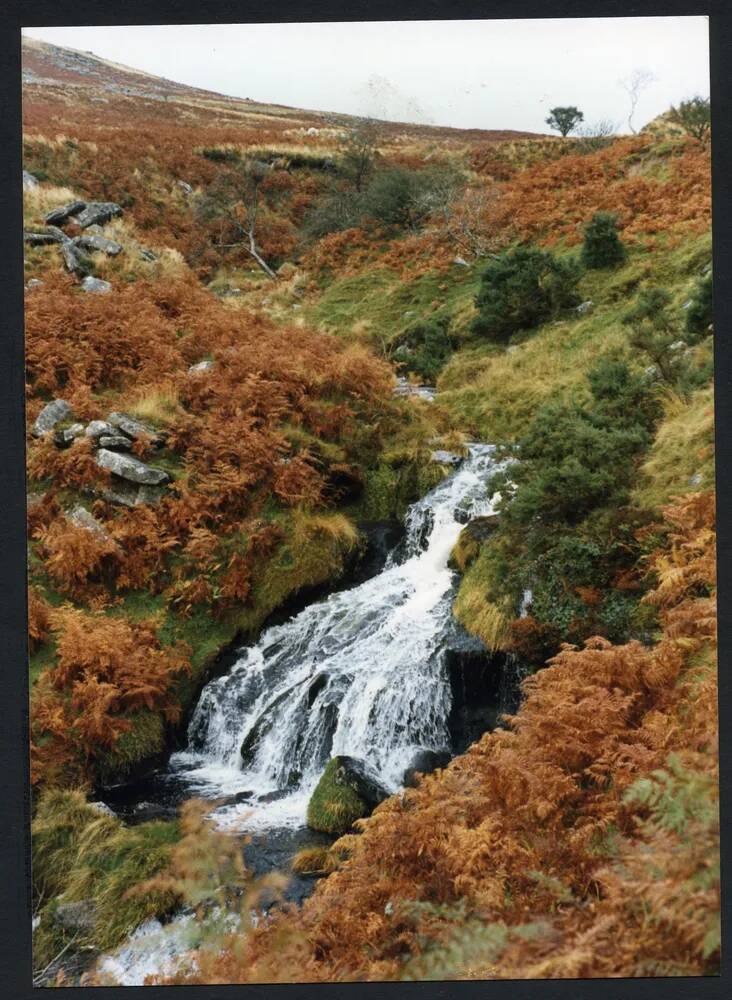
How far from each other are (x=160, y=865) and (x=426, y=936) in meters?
1.84

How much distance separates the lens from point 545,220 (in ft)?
30.6

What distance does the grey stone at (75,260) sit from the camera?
28.3 feet

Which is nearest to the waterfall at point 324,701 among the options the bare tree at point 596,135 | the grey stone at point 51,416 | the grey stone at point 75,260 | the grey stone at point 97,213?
the grey stone at point 51,416

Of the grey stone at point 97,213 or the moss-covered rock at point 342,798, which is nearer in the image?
the moss-covered rock at point 342,798

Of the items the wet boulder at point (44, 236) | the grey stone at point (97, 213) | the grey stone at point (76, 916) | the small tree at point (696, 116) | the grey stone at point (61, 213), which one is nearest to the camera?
the grey stone at point (76, 916)

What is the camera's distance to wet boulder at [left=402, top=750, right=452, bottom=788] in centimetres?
479

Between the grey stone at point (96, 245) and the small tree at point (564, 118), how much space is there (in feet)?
19.9

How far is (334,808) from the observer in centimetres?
458

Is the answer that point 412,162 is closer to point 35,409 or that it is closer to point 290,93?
point 290,93

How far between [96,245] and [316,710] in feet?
24.0

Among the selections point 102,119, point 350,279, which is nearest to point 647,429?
point 350,279

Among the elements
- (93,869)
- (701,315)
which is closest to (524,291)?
(701,315)

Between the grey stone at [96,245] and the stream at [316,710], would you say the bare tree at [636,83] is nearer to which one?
the stream at [316,710]

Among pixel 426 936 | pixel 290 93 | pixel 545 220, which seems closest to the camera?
pixel 426 936
